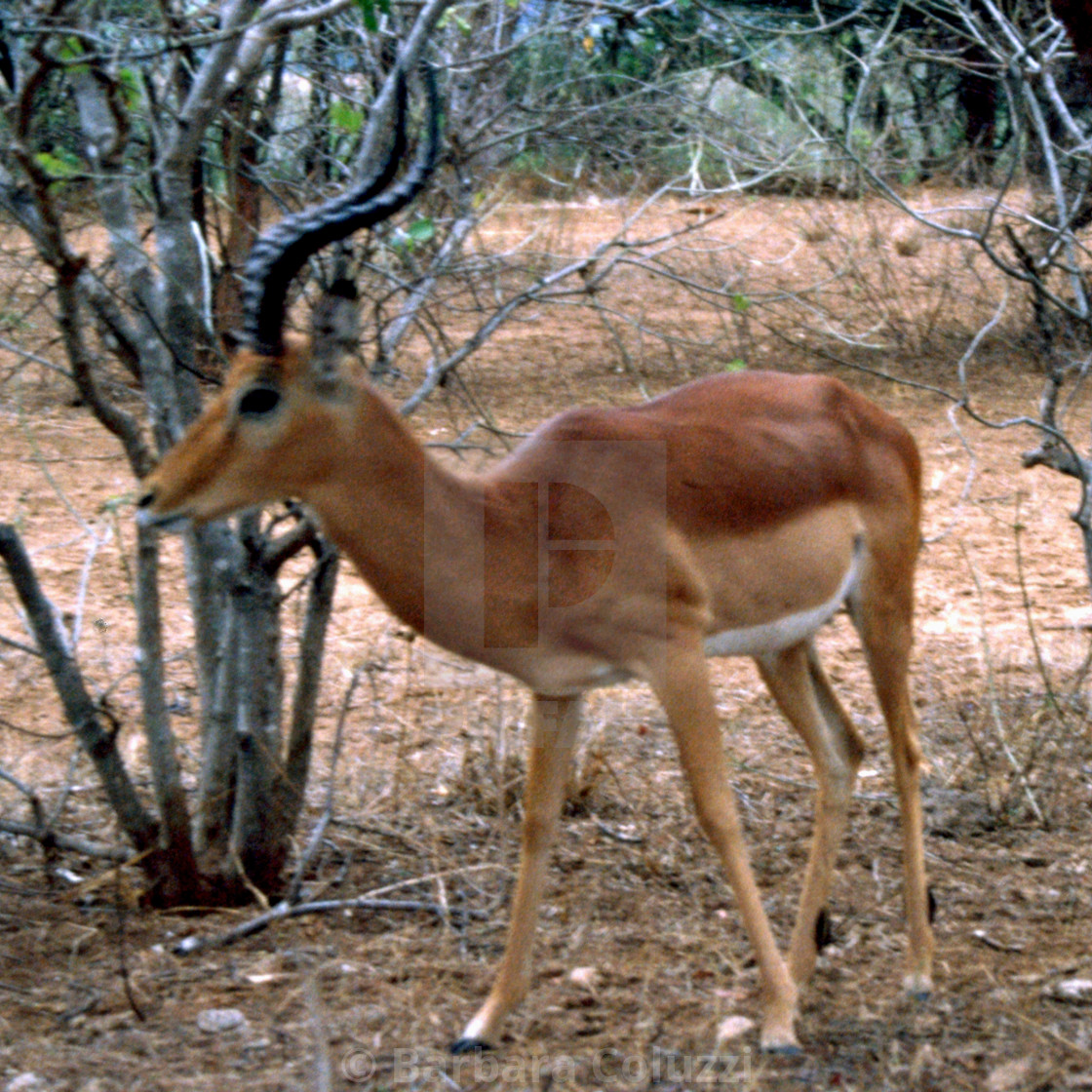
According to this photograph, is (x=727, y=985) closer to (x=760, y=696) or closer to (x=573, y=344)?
(x=760, y=696)

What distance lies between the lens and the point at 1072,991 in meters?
3.78

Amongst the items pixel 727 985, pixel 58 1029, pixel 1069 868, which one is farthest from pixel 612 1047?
pixel 1069 868

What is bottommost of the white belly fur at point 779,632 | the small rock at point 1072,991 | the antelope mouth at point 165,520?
the small rock at point 1072,991

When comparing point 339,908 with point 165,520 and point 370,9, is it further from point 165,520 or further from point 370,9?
point 370,9

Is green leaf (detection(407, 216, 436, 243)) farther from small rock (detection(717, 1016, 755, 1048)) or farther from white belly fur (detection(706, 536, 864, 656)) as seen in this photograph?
small rock (detection(717, 1016, 755, 1048))

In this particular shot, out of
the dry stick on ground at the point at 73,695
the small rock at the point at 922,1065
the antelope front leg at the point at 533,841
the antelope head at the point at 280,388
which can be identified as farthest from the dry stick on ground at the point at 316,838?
the small rock at the point at 922,1065

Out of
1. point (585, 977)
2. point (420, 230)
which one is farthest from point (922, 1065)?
point (420, 230)

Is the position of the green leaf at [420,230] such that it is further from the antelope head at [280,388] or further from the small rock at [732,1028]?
the small rock at [732,1028]

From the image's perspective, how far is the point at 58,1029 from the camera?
353cm

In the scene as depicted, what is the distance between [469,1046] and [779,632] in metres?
1.21

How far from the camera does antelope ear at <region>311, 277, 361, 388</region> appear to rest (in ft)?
10.5

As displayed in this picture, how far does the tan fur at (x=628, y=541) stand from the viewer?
3.28 meters

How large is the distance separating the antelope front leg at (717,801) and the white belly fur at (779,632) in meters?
0.19

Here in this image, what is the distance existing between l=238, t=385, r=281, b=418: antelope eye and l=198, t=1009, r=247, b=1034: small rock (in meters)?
1.42
